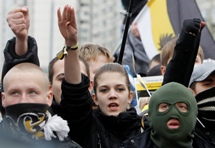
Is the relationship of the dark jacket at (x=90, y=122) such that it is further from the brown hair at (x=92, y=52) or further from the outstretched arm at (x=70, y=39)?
the brown hair at (x=92, y=52)

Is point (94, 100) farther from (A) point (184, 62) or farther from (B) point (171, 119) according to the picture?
(B) point (171, 119)

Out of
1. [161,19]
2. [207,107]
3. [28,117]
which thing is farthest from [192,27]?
[161,19]

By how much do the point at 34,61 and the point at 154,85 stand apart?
72.1 inches

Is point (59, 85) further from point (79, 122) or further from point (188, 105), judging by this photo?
point (188, 105)

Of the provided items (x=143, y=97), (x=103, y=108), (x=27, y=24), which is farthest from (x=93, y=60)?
(x=27, y=24)

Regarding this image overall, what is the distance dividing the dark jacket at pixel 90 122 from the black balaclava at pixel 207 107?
→ 457 mm

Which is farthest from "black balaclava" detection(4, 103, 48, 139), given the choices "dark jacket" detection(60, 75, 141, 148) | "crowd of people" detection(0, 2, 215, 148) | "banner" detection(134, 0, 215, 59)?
"banner" detection(134, 0, 215, 59)

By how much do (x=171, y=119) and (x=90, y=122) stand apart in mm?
733

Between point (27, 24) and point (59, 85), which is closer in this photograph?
point (27, 24)

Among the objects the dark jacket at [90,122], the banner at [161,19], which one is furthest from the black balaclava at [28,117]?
the banner at [161,19]

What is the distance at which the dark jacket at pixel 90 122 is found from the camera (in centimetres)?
616

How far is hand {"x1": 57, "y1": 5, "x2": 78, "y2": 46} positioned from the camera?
591 cm

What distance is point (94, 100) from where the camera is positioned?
268 inches

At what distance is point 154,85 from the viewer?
7746 millimetres
